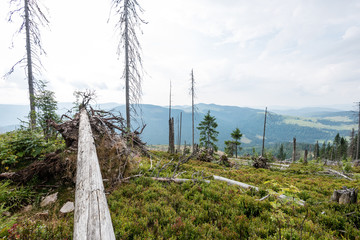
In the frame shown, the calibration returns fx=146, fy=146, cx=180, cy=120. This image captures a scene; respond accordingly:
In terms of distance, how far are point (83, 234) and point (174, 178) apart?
4735mm

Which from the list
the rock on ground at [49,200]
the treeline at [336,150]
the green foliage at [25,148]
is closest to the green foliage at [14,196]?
the rock on ground at [49,200]

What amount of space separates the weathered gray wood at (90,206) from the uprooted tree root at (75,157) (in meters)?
1.91

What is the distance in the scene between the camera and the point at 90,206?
7.63ft

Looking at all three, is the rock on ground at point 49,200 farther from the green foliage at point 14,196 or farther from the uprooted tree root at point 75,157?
the uprooted tree root at point 75,157

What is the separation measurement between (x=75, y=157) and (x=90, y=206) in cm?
332

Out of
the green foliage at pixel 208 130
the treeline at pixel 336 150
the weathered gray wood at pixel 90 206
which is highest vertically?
the weathered gray wood at pixel 90 206

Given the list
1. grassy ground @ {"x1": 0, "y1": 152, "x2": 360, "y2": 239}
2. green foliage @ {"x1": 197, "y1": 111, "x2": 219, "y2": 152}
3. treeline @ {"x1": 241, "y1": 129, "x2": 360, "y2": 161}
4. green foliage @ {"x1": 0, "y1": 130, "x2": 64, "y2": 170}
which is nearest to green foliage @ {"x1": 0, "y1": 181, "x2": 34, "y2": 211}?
grassy ground @ {"x1": 0, "y1": 152, "x2": 360, "y2": 239}

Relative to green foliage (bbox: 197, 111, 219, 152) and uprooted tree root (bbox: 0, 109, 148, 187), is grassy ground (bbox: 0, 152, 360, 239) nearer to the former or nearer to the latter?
uprooted tree root (bbox: 0, 109, 148, 187)

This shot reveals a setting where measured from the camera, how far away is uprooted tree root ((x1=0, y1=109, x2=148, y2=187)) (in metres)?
4.75

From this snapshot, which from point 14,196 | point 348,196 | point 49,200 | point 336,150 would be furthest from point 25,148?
point 336,150

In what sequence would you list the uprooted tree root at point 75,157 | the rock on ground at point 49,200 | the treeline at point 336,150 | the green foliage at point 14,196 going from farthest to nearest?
the treeline at point 336,150 < the uprooted tree root at point 75,157 < the rock on ground at point 49,200 < the green foliage at point 14,196

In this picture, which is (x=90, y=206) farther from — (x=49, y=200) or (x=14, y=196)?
(x=14, y=196)

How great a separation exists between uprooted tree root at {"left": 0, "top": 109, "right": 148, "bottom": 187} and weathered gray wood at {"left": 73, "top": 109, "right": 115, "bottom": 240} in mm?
1906

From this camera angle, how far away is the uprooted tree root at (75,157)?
475 cm
